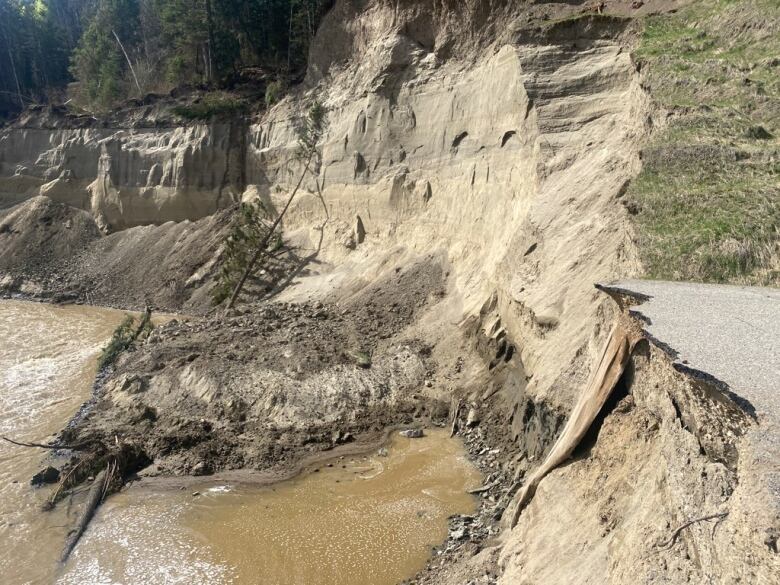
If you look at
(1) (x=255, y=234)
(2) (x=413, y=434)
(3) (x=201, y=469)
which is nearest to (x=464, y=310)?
Answer: (2) (x=413, y=434)

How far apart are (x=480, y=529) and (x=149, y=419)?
805cm

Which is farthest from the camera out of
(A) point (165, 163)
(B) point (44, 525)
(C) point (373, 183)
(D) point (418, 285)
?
(A) point (165, 163)

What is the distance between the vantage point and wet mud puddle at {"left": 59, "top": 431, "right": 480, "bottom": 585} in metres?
8.12

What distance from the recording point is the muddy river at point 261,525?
8.16 metres

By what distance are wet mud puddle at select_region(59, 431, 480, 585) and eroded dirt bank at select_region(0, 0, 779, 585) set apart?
0.60 meters

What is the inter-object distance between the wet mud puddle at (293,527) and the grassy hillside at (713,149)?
5453 millimetres

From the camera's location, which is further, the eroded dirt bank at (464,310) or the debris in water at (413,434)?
the debris in water at (413,434)

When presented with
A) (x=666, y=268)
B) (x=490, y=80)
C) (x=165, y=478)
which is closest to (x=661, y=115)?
(x=666, y=268)

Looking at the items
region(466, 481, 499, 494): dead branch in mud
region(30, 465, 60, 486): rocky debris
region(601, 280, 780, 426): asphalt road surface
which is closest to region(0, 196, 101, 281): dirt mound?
→ region(30, 465, 60, 486): rocky debris

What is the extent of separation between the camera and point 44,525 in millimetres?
9461

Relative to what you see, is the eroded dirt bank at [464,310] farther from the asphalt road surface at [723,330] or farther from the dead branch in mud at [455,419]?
the asphalt road surface at [723,330]

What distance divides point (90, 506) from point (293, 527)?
389cm

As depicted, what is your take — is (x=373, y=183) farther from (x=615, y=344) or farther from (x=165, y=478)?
(x=615, y=344)

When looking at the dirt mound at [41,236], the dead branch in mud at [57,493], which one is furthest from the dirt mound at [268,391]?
the dirt mound at [41,236]
